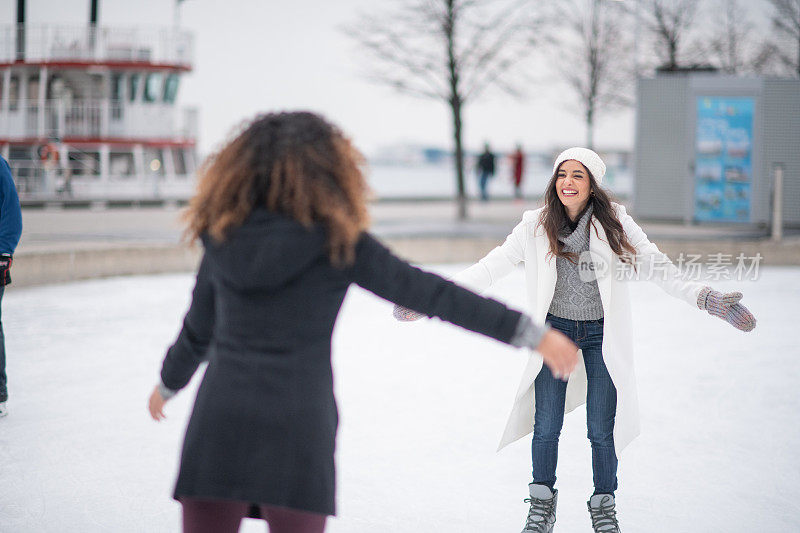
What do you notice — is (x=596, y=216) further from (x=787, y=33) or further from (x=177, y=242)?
(x=787, y=33)

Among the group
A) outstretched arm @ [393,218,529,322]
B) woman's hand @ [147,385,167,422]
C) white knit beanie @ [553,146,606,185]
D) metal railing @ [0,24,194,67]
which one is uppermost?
metal railing @ [0,24,194,67]

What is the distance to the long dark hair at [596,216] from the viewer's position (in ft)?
10.8

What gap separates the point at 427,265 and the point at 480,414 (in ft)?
26.1

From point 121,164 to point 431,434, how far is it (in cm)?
2578

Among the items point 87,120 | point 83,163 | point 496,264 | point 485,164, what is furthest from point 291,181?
point 87,120

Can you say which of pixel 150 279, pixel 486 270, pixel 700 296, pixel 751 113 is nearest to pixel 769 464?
pixel 700 296

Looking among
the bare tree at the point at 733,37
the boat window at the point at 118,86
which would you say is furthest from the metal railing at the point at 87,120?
the bare tree at the point at 733,37

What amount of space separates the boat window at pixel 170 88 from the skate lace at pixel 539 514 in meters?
28.6

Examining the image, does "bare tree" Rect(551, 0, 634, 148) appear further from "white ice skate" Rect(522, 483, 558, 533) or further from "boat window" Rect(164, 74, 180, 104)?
"white ice skate" Rect(522, 483, 558, 533)

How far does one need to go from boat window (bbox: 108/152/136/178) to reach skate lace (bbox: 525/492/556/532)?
2692 centimetres

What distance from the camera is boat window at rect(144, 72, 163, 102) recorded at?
29.7 m

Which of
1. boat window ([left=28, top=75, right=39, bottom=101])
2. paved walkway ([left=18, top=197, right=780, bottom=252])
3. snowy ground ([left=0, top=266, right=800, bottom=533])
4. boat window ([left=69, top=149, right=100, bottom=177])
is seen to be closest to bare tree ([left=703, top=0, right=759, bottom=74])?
paved walkway ([left=18, top=197, right=780, bottom=252])

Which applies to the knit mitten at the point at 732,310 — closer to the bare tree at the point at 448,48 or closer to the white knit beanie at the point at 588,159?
the white knit beanie at the point at 588,159

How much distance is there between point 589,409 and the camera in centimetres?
339
